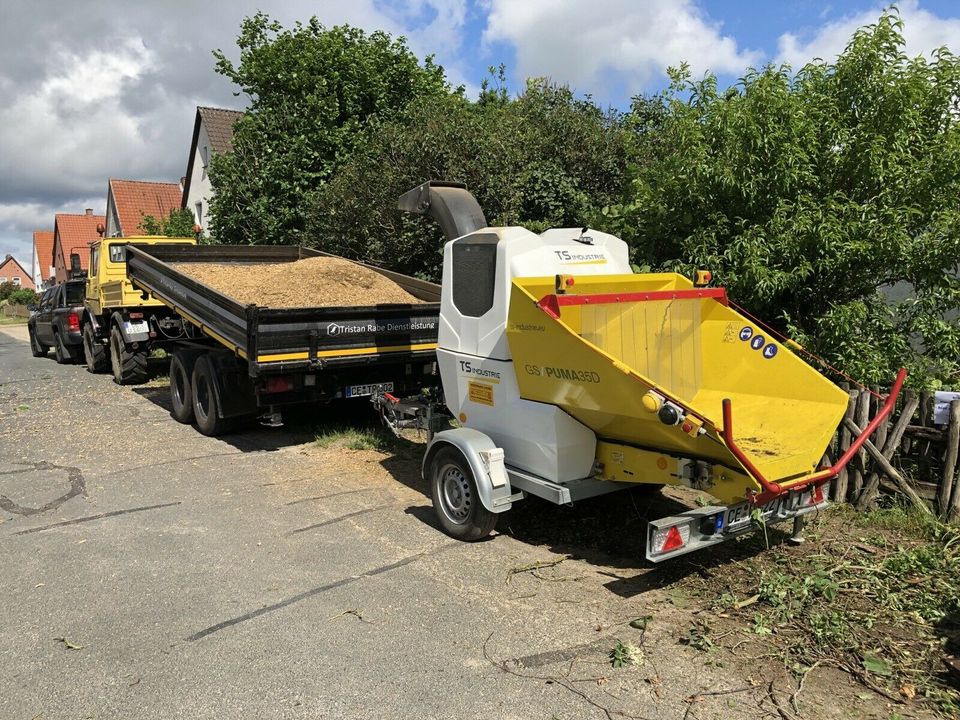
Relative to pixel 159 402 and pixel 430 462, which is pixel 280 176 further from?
pixel 430 462

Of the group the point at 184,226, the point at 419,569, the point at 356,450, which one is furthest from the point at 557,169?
the point at 184,226

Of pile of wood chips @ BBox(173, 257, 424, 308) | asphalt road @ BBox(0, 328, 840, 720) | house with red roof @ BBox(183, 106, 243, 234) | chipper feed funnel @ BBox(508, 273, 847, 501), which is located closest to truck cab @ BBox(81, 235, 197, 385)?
pile of wood chips @ BBox(173, 257, 424, 308)

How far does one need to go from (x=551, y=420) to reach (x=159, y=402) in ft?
27.3

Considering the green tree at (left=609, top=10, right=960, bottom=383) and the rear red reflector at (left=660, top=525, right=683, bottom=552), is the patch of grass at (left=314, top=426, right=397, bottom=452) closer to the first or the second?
the green tree at (left=609, top=10, right=960, bottom=383)

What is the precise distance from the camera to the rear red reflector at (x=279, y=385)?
7449 millimetres

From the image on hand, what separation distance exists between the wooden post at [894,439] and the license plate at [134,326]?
10.9 meters

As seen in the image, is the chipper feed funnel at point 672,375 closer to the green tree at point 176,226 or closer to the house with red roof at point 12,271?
the green tree at point 176,226

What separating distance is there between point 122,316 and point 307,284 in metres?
5.59

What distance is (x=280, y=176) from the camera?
619 inches

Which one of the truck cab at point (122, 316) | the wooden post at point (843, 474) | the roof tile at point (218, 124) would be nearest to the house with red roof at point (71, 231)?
the roof tile at point (218, 124)

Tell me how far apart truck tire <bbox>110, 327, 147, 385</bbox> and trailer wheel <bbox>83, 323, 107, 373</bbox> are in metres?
1.33

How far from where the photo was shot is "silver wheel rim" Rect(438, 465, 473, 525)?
207 inches

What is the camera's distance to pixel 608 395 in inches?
168

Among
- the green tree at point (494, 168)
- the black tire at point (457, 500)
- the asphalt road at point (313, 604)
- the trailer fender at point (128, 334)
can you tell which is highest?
the green tree at point (494, 168)
